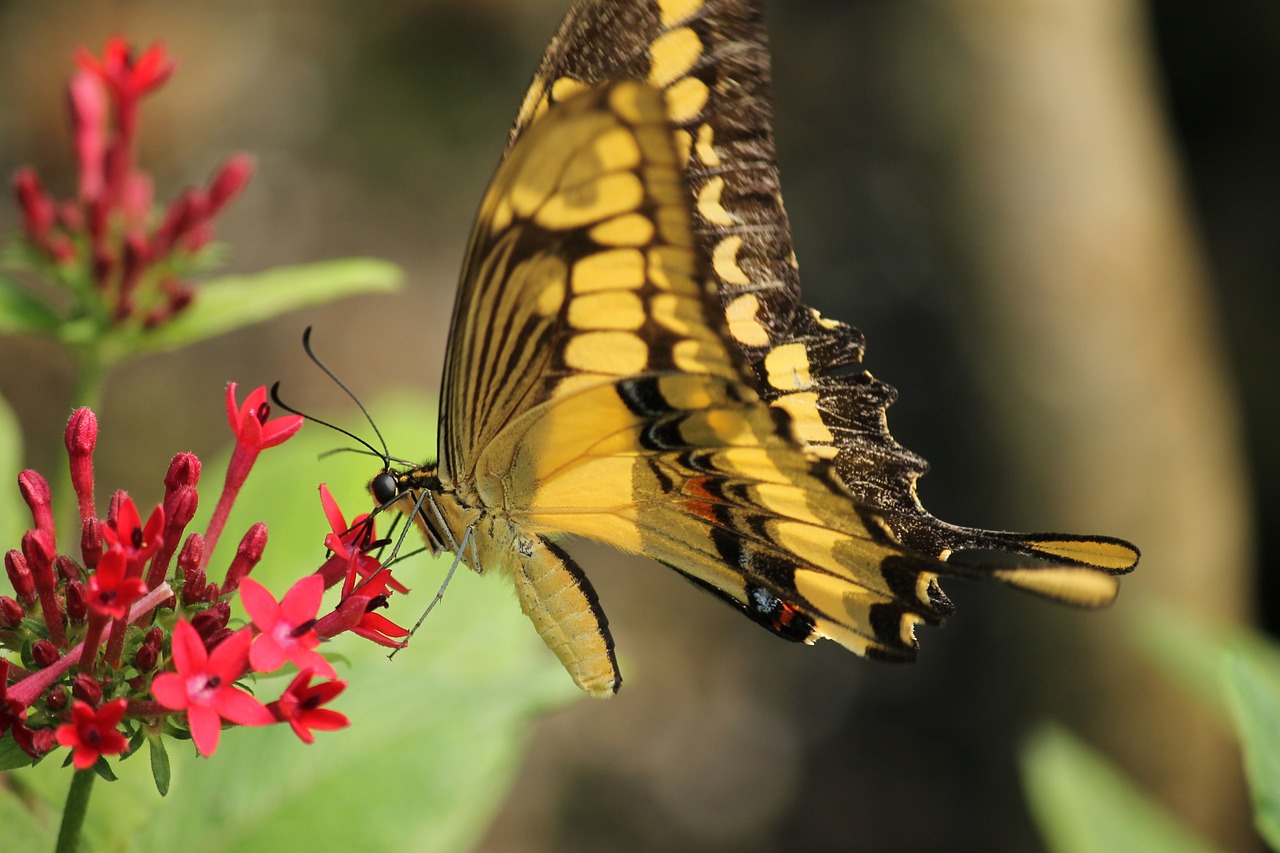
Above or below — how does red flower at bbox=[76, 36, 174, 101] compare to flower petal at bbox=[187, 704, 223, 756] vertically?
above

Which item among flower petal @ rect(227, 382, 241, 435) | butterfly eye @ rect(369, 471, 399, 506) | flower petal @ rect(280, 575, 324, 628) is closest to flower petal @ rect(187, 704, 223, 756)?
flower petal @ rect(280, 575, 324, 628)

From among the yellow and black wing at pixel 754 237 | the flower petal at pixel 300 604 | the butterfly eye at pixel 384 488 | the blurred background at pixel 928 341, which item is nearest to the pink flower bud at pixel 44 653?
the flower petal at pixel 300 604

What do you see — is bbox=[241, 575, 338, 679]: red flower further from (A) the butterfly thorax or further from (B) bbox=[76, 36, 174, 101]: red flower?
(B) bbox=[76, 36, 174, 101]: red flower

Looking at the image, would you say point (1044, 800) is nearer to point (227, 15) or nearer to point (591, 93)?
point (591, 93)

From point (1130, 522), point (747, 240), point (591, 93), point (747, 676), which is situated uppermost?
point (591, 93)

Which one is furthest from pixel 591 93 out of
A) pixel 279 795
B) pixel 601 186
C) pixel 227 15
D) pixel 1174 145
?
pixel 227 15

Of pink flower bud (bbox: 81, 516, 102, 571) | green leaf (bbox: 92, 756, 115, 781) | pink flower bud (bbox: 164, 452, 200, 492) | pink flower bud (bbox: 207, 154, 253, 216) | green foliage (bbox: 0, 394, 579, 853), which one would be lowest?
green foliage (bbox: 0, 394, 579, 853)
